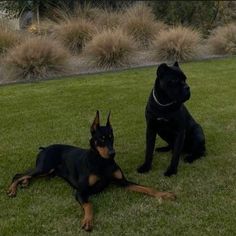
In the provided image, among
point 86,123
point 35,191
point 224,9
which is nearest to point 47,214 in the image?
point 35,191

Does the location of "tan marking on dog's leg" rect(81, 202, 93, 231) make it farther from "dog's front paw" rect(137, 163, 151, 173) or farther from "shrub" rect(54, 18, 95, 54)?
"shrub" rect(54, 18, 95, 54)

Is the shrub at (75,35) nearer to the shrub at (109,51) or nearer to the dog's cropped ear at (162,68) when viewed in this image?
the shrub at (109,51)

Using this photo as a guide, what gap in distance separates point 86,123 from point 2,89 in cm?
300

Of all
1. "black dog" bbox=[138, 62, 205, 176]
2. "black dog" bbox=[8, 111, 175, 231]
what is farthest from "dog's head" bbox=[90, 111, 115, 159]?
"black dog" bbox=[138, 62, 205, 176]

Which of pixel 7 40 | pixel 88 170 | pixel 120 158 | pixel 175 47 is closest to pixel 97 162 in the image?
pixel 88 170

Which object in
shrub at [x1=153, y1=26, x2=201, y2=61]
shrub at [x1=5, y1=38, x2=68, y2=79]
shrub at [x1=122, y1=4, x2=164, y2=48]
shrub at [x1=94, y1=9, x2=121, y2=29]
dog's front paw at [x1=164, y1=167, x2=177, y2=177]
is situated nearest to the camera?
dog's front paw at [x1=164, y1=167, x2=177, y2=177]

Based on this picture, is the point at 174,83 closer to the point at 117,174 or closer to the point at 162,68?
the point at 162,68

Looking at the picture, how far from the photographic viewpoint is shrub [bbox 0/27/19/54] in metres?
11.5

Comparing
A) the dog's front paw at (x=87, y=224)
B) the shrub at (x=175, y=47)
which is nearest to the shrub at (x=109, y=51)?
the shrub at (x=175, y=47)

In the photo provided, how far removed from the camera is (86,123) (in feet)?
23.2

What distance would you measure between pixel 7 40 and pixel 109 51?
2558 millimetres

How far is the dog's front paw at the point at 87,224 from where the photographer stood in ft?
12.9

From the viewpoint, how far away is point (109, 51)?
1114 cm

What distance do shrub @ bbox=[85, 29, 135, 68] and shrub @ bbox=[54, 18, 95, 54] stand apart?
1192 mm
